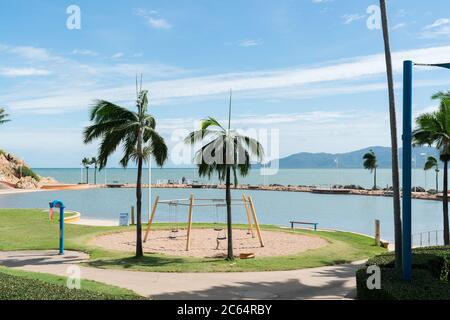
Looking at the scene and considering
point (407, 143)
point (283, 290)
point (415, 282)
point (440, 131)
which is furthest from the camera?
point (440, 131)

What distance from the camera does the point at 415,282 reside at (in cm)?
1135

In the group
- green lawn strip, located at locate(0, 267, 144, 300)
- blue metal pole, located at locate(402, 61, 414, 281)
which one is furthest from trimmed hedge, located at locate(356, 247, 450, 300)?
green lawn strip, located at locate(0, 267, 144, 300)

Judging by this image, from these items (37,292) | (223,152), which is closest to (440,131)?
(223,152)

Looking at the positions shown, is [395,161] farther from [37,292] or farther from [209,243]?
[209,243]

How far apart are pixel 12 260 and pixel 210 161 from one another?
9282 mm

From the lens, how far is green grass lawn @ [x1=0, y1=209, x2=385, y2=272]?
18359 millimetres

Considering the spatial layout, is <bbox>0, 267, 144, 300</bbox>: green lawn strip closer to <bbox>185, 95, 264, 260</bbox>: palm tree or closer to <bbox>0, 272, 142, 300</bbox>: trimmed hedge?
<bbox>0, 272, 142, 300</bbox>: trimmed hedge

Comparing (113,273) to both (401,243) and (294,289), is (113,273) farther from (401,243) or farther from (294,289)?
(401,243)

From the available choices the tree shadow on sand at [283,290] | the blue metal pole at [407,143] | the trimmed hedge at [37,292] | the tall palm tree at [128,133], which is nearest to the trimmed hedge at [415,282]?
the blue metal pole at [407,143]

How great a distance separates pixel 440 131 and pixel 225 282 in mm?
14241

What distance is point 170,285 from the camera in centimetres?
1472

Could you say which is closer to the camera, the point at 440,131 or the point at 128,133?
the point at 128,133

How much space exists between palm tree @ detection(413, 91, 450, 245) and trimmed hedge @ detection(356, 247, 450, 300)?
865 centimetres
